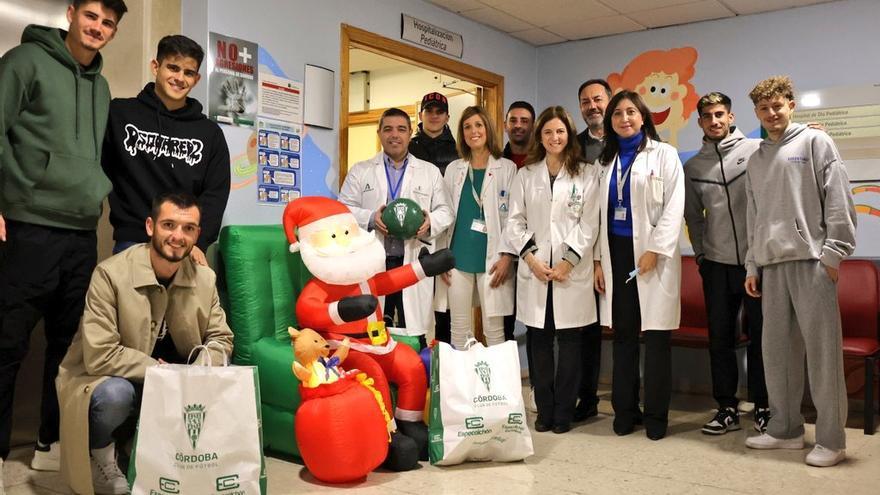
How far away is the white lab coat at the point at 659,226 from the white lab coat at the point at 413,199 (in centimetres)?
101

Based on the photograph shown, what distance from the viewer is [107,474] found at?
2.59 metres

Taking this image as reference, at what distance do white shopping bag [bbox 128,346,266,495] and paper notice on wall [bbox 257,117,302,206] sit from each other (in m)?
1.66

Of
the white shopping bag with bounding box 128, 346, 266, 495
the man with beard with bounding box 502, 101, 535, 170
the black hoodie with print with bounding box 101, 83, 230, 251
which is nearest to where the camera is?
the white shopping bag with bounding box 128, 346, 266, 495

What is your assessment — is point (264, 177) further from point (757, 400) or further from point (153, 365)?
point (757, 400)

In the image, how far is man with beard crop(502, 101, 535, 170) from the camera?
4.20m

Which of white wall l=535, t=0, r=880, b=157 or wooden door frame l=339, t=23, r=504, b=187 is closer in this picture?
wooden door frame l=339, t=23, r=504, b=187

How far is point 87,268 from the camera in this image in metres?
2.88

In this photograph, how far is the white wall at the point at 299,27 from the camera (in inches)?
144

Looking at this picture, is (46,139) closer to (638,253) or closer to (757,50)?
(638,253)

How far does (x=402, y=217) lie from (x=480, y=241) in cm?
56

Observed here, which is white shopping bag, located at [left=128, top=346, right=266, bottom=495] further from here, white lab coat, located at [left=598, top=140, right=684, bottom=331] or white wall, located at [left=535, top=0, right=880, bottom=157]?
white wall, located at [left=535, top=0, right=880, bottom=157]

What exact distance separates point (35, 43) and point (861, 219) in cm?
450

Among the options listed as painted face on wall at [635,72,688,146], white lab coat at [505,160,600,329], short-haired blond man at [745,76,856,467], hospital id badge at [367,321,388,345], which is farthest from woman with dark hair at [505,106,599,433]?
painted face on wall at [635,72,688,146]

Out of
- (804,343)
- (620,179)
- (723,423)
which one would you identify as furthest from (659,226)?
(723,423)
